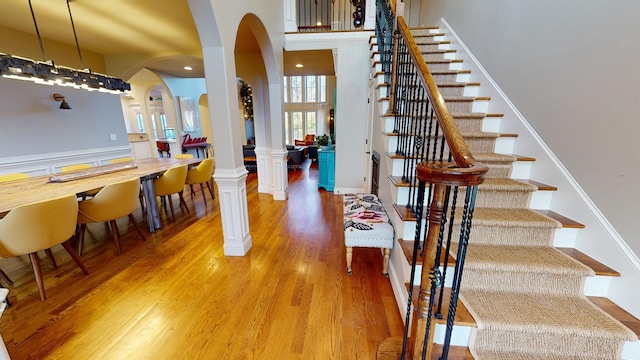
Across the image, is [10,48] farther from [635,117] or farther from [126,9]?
[635,117]

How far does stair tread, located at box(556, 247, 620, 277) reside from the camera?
1258 millimetres

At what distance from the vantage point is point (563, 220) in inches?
60.4

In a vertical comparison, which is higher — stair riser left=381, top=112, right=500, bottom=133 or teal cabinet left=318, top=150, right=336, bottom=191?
stair riser left=381, top=112, right=500, bottom=133

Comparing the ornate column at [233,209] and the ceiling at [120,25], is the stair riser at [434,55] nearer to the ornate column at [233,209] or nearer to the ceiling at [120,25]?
the ceiling at [120,25]

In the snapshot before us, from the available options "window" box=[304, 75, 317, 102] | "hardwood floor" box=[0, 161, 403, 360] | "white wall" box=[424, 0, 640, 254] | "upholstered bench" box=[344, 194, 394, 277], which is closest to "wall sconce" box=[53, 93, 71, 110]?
"hardwood floor" box=[0, 161, 403, 360]

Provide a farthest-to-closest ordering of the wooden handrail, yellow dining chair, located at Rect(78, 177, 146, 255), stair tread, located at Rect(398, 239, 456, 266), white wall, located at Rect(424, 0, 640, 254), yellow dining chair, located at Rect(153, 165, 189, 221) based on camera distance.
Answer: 1. yellow dining chair, located at Rect(153, 165, 189, 221)
2. yellow dining chair, located at Rect(78, 177, 146, 255)
3. stair tread, located at Rect(398, 239, 456, 266)
4. white wall, located at Rect(424, 0, 640, 254)
5. the wooden handrail

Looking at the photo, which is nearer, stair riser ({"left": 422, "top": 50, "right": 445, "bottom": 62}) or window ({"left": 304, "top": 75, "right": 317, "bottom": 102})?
stair riser ({"left": 422, "top": 50, "right": 445, "bottom": 62})

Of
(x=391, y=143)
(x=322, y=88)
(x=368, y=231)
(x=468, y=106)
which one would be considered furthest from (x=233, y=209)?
(x=322, y=88)

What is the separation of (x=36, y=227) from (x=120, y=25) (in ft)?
9.33

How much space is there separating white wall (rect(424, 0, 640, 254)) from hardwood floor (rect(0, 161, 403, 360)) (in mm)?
1528

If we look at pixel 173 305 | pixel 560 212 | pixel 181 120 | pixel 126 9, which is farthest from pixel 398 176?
pixel 181 120

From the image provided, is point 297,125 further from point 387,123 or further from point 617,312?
point 617,312

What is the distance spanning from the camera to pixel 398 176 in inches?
76.7

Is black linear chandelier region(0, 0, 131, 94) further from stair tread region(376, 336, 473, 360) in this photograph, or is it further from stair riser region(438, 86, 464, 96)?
stair riser region(438, 86, 464, 96)
